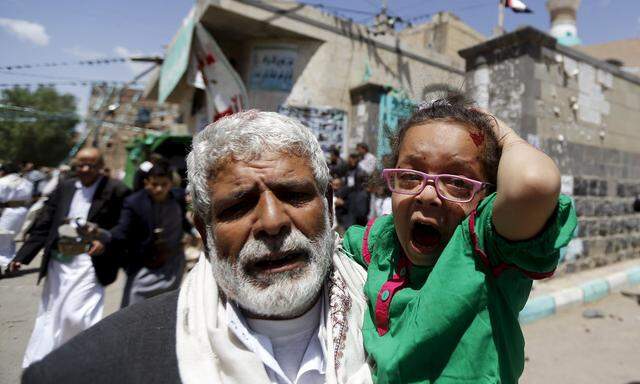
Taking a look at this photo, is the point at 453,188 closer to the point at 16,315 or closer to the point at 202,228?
the point at 202,228

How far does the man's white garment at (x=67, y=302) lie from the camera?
11.6 feet

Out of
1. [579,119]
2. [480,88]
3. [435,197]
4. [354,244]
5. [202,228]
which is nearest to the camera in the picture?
[435,197]

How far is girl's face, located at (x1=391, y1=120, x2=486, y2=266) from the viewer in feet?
Answer: 4.18

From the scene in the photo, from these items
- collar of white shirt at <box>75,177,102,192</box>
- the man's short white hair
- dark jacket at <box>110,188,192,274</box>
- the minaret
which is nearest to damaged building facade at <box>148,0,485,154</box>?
the minaret

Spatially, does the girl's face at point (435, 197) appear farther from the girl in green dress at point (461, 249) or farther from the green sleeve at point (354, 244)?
the green sleeve at point (354, 244)

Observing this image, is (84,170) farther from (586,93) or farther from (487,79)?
(586,93)

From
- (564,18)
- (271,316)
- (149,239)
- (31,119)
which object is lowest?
(149,239)

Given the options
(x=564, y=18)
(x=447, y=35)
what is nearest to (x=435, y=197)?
(x=564, y=18)

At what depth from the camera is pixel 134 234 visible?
11.8ft

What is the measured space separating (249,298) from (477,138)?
0.87 m

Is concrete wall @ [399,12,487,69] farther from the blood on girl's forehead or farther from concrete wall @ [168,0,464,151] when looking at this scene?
the blood on girl's forehead

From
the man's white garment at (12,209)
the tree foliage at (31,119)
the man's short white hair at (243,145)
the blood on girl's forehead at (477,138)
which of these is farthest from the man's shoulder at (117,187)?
the blood on girl's forehead at (477,138)

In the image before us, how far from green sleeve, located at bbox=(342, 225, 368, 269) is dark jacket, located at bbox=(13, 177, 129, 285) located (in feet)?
8.66

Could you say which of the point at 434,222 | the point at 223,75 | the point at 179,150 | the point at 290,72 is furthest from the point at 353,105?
the point at 434,222
